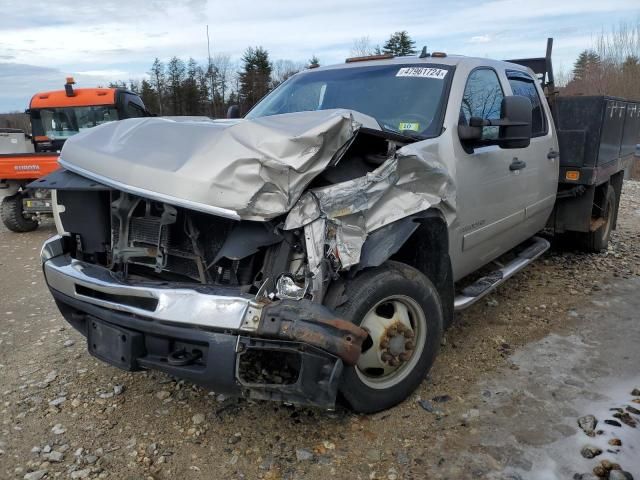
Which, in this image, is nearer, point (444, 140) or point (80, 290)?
point (80, 290)

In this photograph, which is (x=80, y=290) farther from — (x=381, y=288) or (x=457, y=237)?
(x=457, y=237)

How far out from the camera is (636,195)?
1130 centimetres

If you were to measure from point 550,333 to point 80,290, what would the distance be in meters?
3.35

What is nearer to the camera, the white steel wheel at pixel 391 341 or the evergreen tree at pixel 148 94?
the white steel wheel at pixel 391 341

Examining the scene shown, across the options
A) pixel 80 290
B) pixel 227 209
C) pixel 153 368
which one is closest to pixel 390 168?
pixel 227 209

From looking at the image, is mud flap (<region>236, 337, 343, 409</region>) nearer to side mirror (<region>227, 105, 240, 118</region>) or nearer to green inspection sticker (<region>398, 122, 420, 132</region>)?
green inspection sticker (<region>398, 122, 420, 132</region>)

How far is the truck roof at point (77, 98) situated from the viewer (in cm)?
1070

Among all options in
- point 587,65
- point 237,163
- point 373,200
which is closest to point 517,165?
point 373,200

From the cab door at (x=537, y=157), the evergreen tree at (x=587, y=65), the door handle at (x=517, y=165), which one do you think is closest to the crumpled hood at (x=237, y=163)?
the door handle at (x=517, y=165)

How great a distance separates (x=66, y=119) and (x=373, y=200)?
10144 mm

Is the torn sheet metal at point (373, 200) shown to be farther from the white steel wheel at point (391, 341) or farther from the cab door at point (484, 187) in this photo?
the cab door at point (484, 187)

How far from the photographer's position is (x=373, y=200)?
2684mm

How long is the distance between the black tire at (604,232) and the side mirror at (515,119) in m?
3.11

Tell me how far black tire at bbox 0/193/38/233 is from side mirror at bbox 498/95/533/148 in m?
7.99
